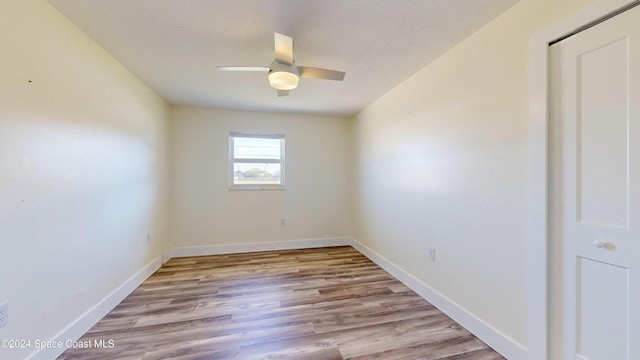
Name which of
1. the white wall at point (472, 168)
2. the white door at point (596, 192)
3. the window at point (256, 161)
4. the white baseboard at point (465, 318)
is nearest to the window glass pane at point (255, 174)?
the window at point (256, 161)

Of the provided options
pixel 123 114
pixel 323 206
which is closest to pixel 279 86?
pixel 123 114

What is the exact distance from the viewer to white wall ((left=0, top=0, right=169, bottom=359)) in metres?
1.36

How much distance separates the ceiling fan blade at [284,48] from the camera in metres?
1.72

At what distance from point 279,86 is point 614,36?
1.92 meters

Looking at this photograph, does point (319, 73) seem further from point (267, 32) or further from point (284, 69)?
point (267, 32)

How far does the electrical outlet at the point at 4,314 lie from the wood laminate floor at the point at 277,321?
0.53 metres

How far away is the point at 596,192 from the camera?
128 centimetres

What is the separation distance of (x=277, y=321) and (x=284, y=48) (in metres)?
2.10

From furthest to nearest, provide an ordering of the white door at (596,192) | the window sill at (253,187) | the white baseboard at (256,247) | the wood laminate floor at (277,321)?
the window sill at (253,187), the white baseboard at (256,247), the wood laminate floor at (277,321), the white door at (596,192)

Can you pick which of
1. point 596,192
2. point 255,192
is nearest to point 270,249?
point 255,192

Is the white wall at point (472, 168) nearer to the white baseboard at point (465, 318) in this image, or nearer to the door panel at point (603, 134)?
the white baseboard at point (465, 318)

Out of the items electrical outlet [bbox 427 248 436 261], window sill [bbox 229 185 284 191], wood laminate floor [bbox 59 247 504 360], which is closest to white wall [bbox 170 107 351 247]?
window sill [bbox 229 185 284 191]

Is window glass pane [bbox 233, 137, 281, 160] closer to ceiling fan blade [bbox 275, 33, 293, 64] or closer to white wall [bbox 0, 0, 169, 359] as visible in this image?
white wall [bbox 0, 0, 169, 359]

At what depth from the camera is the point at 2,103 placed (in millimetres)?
1298
